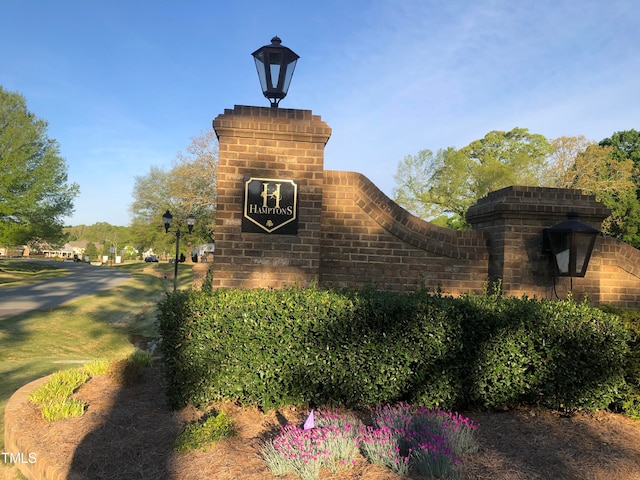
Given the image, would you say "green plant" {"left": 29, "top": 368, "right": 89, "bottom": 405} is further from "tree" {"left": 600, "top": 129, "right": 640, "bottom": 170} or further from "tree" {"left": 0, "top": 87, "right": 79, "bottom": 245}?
"tree" {"left": 600, "top": 129, "right": 640, "bottom": 170}

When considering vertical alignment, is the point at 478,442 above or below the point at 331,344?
below

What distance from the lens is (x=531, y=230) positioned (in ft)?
17.2

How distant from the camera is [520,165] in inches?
1388

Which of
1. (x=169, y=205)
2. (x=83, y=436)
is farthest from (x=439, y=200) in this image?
(x=83, y=436)

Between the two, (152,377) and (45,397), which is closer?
(45,397)

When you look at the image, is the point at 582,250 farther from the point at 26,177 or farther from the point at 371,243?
the point at 26,177

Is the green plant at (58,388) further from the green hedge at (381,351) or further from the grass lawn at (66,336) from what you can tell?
the green hedge at (381,351)

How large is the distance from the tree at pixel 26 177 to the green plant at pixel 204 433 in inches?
1190

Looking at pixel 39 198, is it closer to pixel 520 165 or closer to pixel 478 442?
pixel 478 442

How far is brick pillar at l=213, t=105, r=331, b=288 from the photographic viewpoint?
4.67m

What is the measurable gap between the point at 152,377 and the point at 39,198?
30.5 metres

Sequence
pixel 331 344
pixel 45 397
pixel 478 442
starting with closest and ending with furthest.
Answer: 1. pixel 478 442
2. pixel 331 344
3. pixel 45 397

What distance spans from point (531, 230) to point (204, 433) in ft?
14.5

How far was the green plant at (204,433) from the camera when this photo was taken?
3.03 meters
